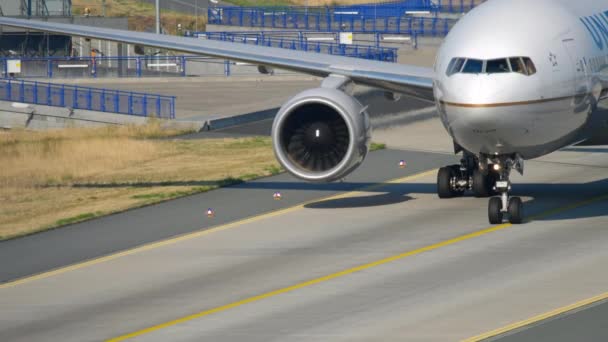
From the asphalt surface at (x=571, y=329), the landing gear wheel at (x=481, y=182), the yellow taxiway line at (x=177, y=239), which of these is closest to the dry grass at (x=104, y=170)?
the yellow taxiway line at (x=177, y=239)

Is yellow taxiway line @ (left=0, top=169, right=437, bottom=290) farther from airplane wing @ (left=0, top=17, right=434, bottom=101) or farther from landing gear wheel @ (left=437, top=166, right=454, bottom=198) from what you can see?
airplane wing @ (left=0, top=17, right=434, bottom=101)

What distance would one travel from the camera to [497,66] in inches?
913

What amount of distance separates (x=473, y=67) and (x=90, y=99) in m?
29.6

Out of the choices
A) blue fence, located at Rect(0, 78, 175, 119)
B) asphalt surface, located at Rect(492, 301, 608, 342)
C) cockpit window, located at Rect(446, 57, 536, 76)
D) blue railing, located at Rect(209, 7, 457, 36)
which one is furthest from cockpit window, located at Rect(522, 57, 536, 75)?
blue railing, located at Rect(209, 7, 457, 36)

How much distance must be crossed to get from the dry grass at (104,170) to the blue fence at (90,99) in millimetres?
5687

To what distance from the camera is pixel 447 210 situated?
2714 centimetres

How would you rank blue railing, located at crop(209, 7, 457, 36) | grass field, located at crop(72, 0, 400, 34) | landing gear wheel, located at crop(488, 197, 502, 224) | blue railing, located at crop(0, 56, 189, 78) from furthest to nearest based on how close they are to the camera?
grass field, located at crop(72, 0, 400, 34) < blue railing, located at crop(209, 7, 457, 36) < blue railing, located at crop(0, 56, 189, 78) < landing gear wheel, located at crop(488, 197, 502, 224)

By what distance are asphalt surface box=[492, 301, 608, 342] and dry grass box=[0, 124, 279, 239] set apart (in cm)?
1260

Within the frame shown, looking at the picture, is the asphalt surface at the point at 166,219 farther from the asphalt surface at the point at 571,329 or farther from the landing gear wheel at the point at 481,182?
the asphalt surface at the point at 571,329

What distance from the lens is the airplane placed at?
23.2m

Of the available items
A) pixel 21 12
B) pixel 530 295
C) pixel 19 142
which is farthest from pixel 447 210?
pixel 21 12

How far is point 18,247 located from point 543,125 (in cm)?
1029

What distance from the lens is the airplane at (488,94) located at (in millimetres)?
23188

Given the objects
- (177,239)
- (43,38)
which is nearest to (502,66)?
(177,239)
